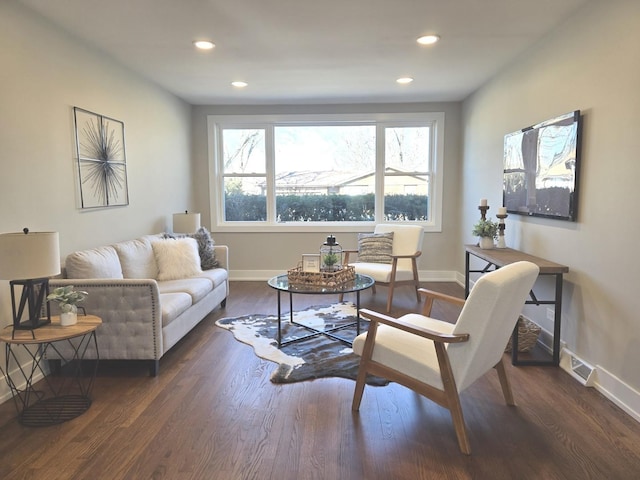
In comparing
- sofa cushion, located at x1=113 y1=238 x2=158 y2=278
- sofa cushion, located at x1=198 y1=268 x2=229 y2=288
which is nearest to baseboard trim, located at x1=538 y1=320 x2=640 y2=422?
sofa cushion, located at x1=198 y1=268 x2=229 y2=288

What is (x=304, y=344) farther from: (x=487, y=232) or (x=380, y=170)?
(x=380, y=170)

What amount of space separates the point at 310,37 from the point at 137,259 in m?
2.40

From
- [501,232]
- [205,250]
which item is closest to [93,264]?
[205,250]

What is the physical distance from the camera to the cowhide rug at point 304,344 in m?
2.92

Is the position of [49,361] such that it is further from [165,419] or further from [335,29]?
[335,29]

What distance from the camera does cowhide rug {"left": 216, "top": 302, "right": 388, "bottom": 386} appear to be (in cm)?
292

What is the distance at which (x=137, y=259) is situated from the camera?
3.73 meters

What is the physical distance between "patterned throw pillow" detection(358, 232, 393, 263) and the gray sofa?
6.34 feet

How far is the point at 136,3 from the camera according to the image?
2689 mm

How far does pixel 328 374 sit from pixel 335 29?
99.6 inches

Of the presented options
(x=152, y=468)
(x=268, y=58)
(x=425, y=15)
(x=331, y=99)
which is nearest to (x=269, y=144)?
(x=331, y=99)

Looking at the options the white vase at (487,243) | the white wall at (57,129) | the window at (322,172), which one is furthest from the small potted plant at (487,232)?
the white wall at (57,129)

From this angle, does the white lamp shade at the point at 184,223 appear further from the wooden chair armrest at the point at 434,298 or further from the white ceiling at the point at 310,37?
the wooden chair armrest at the point at 434,298

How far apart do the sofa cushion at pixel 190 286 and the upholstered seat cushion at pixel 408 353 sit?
5.77 feet
